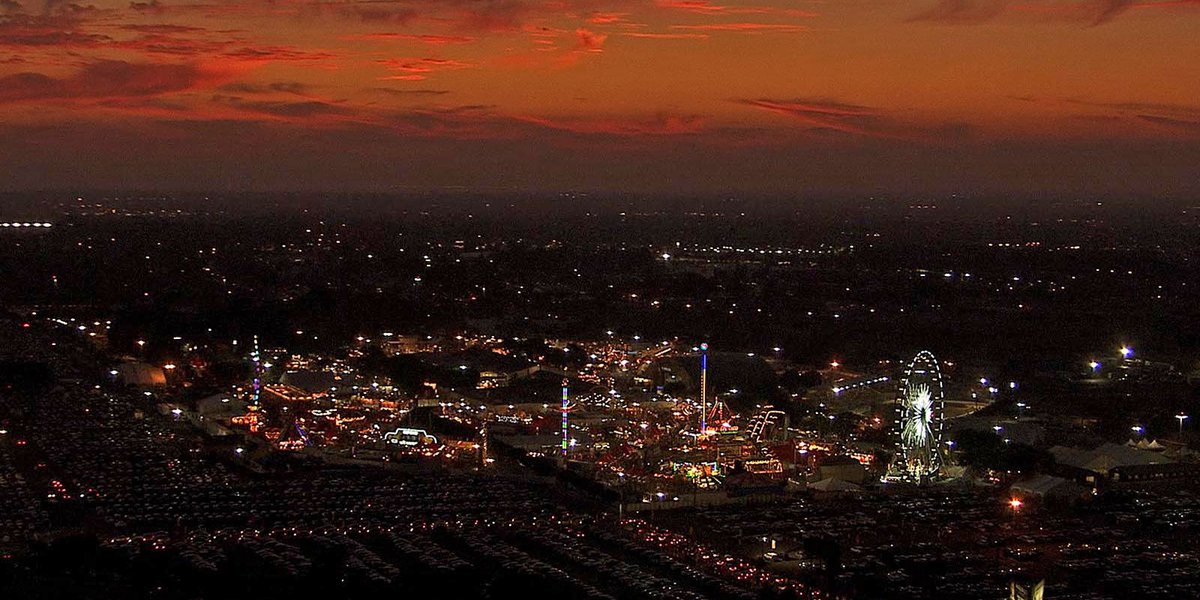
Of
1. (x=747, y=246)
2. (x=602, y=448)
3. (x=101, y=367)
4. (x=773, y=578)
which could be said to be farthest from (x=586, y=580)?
(x=747, y=246)

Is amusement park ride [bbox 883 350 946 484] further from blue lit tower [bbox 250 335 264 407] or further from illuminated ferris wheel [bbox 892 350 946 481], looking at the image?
blue lit tower [bbox 250 335 264 407]

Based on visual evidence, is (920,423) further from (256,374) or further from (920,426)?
(256,374)

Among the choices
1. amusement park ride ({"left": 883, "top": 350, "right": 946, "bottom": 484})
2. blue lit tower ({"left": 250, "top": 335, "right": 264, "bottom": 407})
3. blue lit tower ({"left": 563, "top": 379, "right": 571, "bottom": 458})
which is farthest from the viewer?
blue lit tower ({"left": 250, "top": 335, "right": 264, "bottom": 407})

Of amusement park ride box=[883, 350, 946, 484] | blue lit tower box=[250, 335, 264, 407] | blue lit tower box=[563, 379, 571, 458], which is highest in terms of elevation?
amusement park ride box=[883, 350, 946, 484]

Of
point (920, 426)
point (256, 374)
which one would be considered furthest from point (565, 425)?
point (256, 374)

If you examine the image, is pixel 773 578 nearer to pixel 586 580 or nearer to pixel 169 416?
pixel 586 580

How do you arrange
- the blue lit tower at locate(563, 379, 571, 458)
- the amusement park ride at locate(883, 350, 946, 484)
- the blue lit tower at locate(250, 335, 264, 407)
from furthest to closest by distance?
the blue lit tower at locate(250, 335, 264, 407), the blue lit tower at locate(563, 379, 571, 458), the amusement park ride at locate(883, 350, 946, 484)

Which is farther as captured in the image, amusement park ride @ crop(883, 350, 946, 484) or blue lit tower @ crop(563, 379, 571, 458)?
blue lit tower @ crop(563, 379, 571, 458)

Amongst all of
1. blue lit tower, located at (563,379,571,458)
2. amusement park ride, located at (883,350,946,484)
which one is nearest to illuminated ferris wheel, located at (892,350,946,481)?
amusement park ride, located at (883,350,946,484)

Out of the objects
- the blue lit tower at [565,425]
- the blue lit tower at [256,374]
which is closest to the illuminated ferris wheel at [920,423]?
the blue lit tower at [565,425]

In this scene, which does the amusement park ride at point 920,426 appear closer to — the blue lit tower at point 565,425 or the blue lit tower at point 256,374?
the blue lit tower at point 565,425
